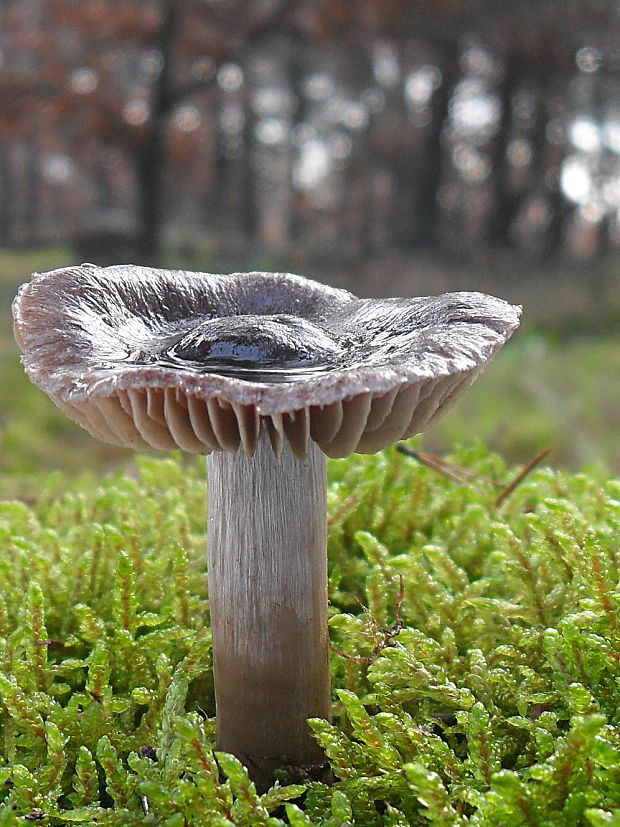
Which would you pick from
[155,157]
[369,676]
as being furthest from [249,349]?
[155,157]

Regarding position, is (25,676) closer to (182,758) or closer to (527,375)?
(182,758)

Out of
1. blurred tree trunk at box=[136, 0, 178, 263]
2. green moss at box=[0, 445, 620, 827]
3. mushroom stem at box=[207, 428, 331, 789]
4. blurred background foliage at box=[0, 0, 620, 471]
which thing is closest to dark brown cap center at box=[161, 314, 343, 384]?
mushroom stem at box=[207, 428, 331, 789]

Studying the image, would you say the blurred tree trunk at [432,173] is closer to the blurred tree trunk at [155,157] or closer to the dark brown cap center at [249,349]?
the blurred tree trunk at [155,157]

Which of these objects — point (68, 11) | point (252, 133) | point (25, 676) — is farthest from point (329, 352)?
point (252, 133)

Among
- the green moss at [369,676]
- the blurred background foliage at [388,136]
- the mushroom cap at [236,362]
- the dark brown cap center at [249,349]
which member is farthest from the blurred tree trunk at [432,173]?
the dark brown cap center at [249,349]

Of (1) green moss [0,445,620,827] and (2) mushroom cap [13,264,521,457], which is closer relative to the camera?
(2) mushroom cap [13,264,521,457]

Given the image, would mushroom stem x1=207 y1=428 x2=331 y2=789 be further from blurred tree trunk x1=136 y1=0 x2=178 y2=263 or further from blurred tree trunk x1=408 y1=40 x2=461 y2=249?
blurred tree trunk x1=408 y1=40 x2=461 y2=249
